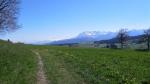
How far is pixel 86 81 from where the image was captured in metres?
19.8

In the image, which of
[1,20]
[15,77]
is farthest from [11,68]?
[1,20]

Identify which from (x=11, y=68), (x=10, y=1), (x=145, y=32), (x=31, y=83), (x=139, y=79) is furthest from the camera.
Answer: (x=145, y=32)

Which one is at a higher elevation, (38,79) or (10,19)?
(10,19)

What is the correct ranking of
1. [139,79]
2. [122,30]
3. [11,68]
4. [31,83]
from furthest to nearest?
[122,30] < [11,68] < [139,79] < [31,83]

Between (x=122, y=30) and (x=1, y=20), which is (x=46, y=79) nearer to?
(x=1, y=20)

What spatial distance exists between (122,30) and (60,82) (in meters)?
139

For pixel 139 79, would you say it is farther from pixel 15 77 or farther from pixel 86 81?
pixel 15 77

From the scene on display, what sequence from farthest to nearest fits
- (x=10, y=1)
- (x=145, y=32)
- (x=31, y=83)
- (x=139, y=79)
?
(x=145, y=32) → (x=10, y=1) → (x=139, y=79) → (x=31, y=83)

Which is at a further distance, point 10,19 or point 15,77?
point 10,19

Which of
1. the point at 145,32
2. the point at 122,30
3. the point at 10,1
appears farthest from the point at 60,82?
the point at 122,30

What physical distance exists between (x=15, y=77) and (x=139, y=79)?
831 centimetres

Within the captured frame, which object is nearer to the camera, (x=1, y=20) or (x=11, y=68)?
(x=11, y=68)

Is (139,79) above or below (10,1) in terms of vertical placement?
below

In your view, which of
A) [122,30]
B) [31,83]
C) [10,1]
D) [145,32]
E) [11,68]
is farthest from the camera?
[122,30]
